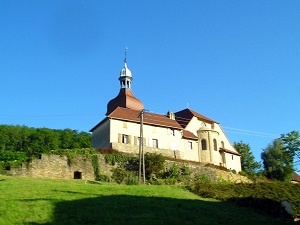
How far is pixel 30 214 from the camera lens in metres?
21.6

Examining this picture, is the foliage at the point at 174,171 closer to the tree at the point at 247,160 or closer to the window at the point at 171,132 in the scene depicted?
the window at the point at 171,132

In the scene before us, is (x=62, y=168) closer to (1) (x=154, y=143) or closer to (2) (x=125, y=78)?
(1) (x=154, y=143)

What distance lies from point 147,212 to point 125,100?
122ft

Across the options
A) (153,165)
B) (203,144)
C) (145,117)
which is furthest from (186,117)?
(153,165)

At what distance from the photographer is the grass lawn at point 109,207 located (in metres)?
21.5

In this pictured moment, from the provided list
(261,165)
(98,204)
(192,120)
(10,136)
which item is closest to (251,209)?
(98,204)

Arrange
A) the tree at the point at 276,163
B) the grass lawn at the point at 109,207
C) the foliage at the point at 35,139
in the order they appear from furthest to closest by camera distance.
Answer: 1. the foliage at the point at 35,139
2. the tree at the point at 276,163
3. the grass lawn at the point at 109,207

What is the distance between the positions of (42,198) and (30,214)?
3494 mm

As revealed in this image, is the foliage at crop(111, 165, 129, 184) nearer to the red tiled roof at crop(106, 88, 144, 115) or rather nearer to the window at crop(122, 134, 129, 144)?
the window at crop(122, 134, 129, 144)

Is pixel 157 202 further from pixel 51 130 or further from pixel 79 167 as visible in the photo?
pixel 51 130

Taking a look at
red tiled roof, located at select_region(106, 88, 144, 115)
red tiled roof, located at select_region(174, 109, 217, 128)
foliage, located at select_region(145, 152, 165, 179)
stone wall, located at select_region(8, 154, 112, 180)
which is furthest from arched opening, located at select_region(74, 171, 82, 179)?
red tiled roof, located at select_region(174, 109, 217, 128)

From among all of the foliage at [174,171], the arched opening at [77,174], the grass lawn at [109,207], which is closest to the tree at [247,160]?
the foliage at [174,171]

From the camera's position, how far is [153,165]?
4759 cm

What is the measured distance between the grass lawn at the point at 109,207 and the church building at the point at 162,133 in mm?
22564
